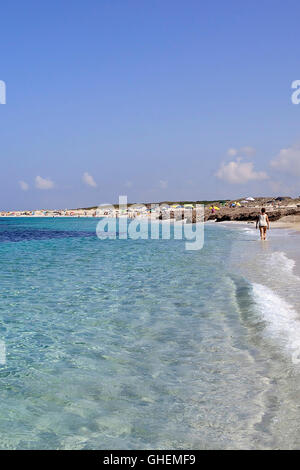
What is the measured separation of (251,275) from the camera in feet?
48.3

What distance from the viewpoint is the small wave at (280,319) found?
6.90 meters

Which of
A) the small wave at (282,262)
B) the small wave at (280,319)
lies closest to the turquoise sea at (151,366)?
the small wave at (280,319)

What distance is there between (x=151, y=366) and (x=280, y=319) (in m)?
3.40

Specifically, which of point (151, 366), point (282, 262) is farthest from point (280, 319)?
point (282, 262)

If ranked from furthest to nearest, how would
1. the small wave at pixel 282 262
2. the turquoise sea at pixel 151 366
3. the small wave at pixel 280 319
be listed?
the small wave at pixel 282 262
the small wave at pixel 280 319
the turquoise sea at pixel 151 366

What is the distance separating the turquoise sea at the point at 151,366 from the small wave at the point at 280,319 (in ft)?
0.07

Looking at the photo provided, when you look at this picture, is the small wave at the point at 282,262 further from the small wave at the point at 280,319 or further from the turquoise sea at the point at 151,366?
the small wave at the point at 280,319

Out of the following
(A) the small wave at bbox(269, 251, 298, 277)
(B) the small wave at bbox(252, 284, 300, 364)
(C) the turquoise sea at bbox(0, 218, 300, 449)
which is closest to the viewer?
(C) the turquoise sea at bbox(0, 218, 300, 449)

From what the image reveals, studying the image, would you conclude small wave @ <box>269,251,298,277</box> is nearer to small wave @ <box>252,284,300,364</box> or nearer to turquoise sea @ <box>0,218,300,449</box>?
turquoise sea @ <box>0,218,300,449</box>

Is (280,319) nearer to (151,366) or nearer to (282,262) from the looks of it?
Answer: (151,366)

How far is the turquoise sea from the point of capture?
14.3 ft

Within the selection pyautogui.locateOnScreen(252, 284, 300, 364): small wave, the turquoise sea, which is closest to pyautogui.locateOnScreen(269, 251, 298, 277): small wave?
the turquoise sea

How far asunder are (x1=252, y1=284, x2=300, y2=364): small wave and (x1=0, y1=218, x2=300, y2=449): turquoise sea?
0.07 ft
